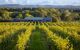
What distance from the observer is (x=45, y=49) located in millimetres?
23234

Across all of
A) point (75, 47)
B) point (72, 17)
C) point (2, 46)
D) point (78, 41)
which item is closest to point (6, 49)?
point (2, 46)

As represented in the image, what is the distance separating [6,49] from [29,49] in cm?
177

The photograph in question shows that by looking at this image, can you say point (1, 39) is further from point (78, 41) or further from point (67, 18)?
point (67, 18)

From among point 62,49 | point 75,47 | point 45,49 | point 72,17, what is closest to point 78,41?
point 75,47

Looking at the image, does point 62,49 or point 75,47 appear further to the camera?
point 75,47

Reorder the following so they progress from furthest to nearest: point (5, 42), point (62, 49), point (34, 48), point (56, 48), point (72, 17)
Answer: point (72, 17), point (5, 42), point (34, 48), point (56, 48), point (62, 49)

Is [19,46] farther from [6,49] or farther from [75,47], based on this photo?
[75,47]

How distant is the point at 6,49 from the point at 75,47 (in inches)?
218

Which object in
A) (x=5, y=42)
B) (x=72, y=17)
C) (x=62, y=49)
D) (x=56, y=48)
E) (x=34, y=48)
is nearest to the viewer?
(x=62, y=49)

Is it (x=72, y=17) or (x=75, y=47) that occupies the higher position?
(x=75, y=47)

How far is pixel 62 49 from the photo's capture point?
68.0ft

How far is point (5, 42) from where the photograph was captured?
27.0 metres

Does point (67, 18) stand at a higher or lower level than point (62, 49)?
lower

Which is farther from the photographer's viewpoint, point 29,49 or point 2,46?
point 2,46
